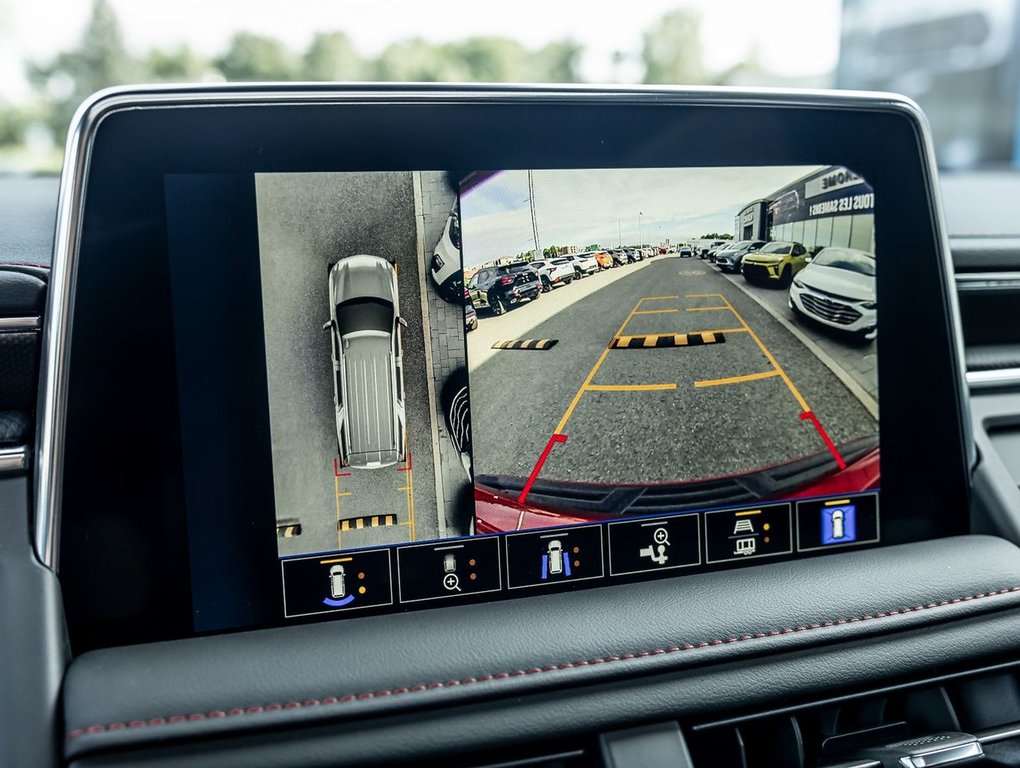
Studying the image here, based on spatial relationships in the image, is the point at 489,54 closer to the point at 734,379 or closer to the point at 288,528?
the point at 734,379

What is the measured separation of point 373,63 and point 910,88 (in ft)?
16.2

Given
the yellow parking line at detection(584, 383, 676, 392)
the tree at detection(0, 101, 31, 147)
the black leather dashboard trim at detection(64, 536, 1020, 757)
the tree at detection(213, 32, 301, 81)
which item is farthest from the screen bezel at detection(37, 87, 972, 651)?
the tree at detection(213, 32, 301, 81)

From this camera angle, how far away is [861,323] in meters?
1.37

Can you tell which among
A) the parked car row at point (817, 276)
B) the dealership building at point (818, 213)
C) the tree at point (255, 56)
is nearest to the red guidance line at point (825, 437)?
the parked car row at point (817, 276)

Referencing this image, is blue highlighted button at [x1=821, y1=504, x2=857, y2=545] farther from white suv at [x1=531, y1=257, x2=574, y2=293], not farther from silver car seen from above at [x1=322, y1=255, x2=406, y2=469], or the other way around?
silver car seen from above at [x1=322, y1=255, x2=406, y2=469]

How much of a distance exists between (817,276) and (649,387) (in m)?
0.36

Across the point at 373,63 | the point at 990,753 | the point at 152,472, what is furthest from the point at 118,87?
the point at 373,63

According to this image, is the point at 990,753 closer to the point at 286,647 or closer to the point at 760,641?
the point at 760,641

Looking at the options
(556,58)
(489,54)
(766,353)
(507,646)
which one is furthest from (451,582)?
(489,54)

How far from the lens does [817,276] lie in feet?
4.38

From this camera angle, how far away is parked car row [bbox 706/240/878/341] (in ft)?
4.23

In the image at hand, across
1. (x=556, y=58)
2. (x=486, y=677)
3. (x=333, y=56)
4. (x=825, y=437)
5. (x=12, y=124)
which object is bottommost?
(x=486, y=677)

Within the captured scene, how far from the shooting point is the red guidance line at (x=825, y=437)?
1.31 m

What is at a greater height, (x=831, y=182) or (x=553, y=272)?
(x=831, y=182)
